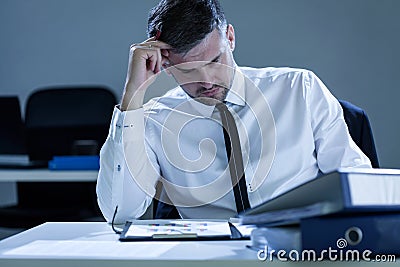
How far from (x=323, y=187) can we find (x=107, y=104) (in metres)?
2.87

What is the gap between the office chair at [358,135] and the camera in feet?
5.00

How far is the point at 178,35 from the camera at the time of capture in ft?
4.78

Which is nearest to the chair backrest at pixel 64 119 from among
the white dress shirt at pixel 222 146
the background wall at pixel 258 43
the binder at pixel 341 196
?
the background wall at pixel 258 43

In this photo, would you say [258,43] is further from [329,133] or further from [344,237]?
[344,237]

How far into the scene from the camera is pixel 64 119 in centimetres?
340

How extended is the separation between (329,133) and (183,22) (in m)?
0.43

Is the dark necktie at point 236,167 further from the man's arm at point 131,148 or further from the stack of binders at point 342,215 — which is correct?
the stack of binders at point 342,215

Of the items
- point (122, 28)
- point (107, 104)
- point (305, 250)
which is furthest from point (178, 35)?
point (122, 28)

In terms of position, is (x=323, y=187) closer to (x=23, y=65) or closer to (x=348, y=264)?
(x=348, y=264)

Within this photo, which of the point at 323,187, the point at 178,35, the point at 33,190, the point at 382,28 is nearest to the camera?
the point at 323,187

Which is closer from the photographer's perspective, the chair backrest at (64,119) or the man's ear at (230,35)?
the man's ear at (230,35)

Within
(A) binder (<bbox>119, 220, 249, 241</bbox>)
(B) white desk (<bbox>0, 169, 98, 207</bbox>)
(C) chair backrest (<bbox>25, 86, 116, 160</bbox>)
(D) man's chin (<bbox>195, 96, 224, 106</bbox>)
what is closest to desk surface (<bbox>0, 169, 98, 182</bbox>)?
(B) white desk (<bbox>0, 169, 98, 207</bbox>)

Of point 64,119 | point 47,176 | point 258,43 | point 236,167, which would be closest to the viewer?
point 236,167

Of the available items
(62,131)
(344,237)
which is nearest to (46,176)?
(62,131)
